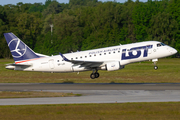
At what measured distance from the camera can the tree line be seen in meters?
99.5

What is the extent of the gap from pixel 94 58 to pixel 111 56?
238 cm

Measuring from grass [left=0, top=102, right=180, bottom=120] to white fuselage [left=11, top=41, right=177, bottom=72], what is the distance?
1435cm

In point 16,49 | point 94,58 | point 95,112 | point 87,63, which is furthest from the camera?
point 16,49

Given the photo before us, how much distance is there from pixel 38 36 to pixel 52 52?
30690 millimetres

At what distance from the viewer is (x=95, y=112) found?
866 inches

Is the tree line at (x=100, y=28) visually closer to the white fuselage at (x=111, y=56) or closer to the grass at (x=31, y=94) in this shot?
the white fuselage at (x=111, y=56)

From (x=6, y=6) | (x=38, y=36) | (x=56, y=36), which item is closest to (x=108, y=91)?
(x=56, y=36)

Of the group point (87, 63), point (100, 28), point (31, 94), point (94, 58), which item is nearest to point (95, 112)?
point (31, 94)

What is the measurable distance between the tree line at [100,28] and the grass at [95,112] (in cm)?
7117

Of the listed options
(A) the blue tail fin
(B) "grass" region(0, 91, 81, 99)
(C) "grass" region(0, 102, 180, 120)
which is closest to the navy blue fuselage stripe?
(B) "grass" region(0, 91, 81, 99)

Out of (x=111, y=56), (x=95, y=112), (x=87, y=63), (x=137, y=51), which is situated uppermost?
(x=137, y=51)

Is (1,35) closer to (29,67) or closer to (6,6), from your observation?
(6,6)

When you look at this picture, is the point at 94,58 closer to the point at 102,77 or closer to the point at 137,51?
the point at 137,51

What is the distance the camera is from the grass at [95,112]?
20.8 metres
